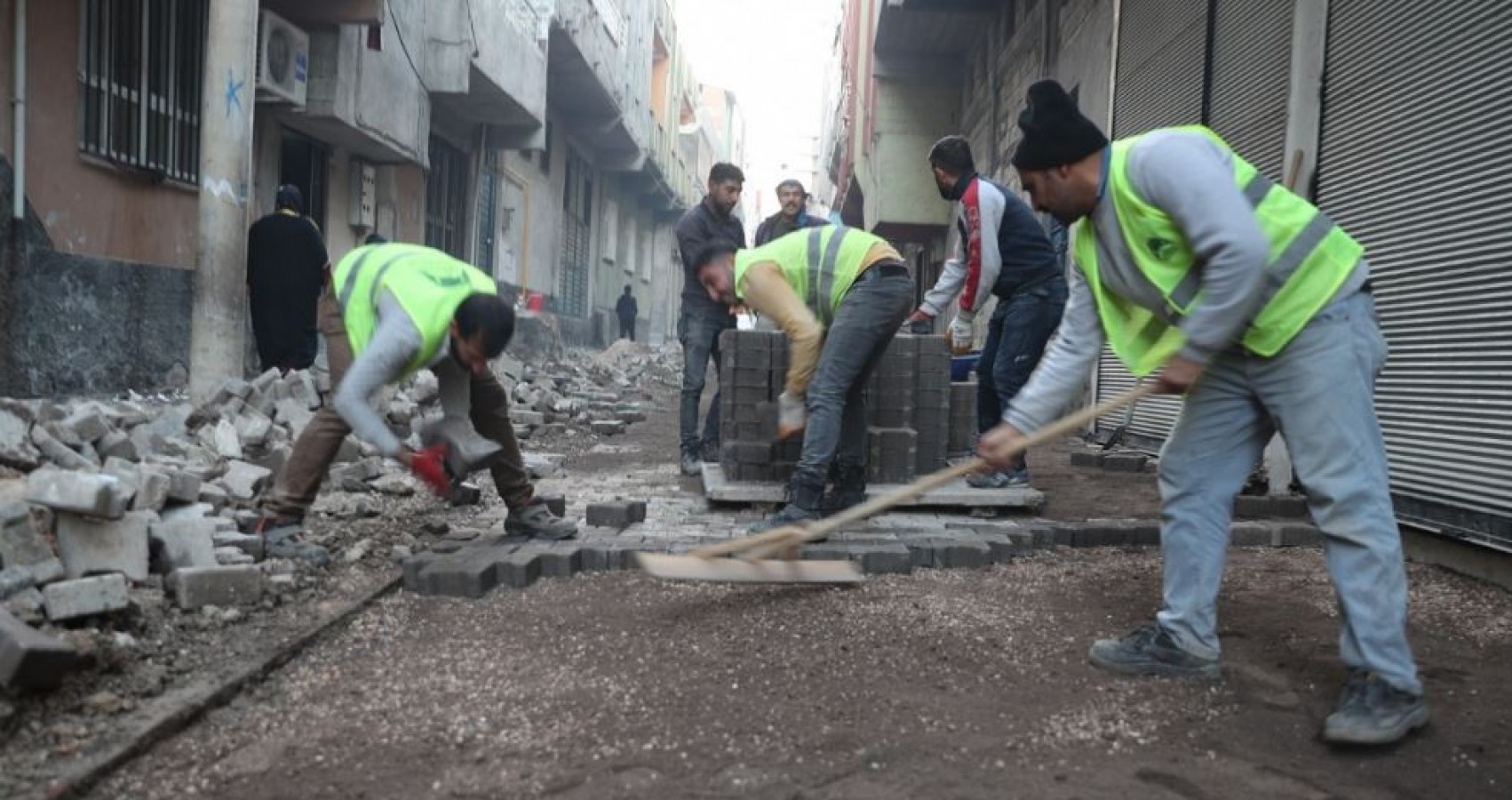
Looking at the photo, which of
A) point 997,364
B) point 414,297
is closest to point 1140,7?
point 997,364

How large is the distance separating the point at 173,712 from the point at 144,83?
6662 mm

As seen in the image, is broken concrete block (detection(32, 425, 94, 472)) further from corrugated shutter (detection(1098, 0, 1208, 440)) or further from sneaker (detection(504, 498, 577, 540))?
corrugated shutter (detection(1098, 0, 1208, 440))

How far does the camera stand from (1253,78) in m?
6.28

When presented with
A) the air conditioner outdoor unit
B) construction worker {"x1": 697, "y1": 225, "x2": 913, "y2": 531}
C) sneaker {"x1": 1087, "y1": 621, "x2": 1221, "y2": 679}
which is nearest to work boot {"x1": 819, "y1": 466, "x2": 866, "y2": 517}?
construction worker {"x1": 697, "y1": 225, "x2": 913, "y2": 531}

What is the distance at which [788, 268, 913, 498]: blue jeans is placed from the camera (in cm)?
446

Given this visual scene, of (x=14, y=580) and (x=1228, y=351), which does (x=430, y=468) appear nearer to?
(x=14, y=580)

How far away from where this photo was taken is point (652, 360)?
22.3m

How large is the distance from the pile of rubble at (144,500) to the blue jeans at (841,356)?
1913mm

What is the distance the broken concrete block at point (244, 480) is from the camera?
4363mm

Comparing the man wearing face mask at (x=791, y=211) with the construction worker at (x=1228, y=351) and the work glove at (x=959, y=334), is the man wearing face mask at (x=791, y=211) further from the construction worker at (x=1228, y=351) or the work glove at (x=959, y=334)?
the construction worker at (x=1228, y=351)

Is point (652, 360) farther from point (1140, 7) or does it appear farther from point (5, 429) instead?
A: point (5, 429)

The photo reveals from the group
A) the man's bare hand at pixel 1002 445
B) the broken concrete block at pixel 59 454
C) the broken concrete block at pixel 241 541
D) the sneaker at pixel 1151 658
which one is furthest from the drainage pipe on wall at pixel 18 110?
the sneaker at pixel 1151 658

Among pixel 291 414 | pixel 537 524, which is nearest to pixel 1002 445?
pixel 537 524

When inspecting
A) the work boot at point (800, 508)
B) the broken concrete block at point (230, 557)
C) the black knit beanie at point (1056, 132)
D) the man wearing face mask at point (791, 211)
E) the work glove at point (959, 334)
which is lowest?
the broken concrete block at point (230, 557)
